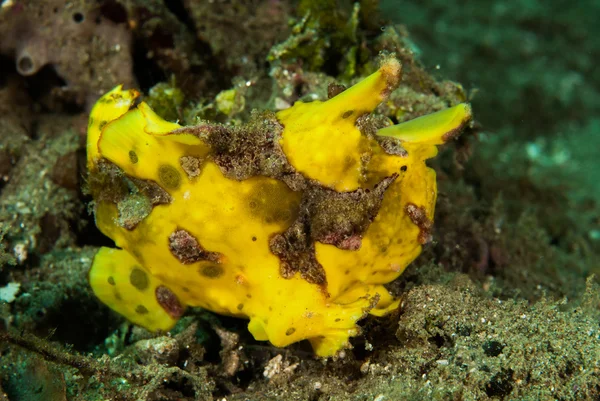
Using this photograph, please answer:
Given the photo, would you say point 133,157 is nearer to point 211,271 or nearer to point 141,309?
point 211,271

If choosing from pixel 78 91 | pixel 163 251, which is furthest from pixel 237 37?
pixel 163 251

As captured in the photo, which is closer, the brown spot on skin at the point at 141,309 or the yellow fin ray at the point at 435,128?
the yellow fin ray at the point at 435,128

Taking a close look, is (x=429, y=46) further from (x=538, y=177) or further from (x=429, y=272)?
→ (x=429, y=272)

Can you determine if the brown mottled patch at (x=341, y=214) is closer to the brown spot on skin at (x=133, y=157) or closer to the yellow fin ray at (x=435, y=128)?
the yellow fin ray at (x=435, y=128)

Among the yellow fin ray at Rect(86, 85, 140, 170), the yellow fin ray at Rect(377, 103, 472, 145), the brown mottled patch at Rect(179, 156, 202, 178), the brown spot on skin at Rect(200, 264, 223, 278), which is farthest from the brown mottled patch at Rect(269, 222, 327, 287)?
the yellow fin ray at Rect(86, 85, 140, 170)

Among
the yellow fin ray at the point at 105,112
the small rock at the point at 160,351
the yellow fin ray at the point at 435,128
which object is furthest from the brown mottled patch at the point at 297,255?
the yellow fin ray at the point at 105,112
